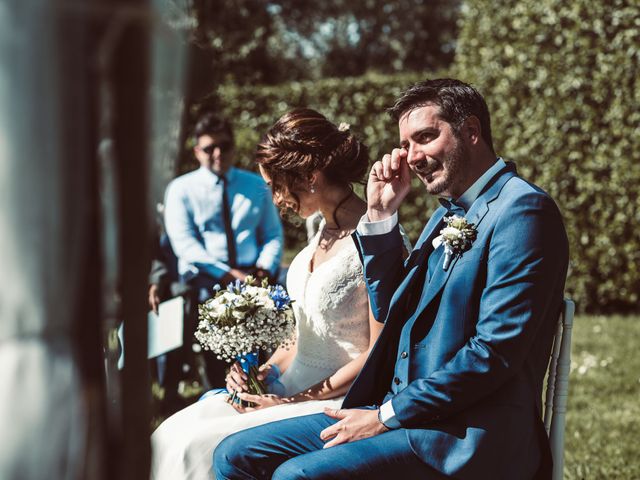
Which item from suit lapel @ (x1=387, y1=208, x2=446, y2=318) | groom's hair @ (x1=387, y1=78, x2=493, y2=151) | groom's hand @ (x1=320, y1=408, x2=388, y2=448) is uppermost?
groom's hair @ (x1=387, y1=78, x2=493, y2=151)

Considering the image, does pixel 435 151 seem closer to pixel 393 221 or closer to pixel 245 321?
pixel 393 221

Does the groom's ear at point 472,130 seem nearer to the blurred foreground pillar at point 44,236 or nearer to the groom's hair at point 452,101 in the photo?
the groom's hair at point 452,101

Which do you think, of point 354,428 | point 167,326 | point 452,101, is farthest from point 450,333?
point 167,326

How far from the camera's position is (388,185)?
2.80m

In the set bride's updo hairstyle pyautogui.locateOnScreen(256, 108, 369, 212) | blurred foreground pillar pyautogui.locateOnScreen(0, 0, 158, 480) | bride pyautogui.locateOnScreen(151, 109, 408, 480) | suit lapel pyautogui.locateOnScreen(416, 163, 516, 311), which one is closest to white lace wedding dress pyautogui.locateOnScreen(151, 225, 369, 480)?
bride pyautogui.locateOnScreen(151, 109, 408, 480)

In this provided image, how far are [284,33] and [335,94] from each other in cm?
1874

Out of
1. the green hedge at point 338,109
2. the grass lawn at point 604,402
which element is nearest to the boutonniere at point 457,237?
the grass lawn at point 604,402

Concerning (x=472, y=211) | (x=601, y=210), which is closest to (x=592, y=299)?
(x=601, y=210)

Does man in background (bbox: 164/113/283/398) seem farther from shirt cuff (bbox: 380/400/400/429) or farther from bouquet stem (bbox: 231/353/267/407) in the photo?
shirt cuff (bbox: 380/400/400/429)

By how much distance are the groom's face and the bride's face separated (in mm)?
721

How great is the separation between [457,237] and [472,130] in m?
0.40

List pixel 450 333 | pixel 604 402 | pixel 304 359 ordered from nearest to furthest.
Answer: pixel 450 333
pixel 304 359
pixel 604 402

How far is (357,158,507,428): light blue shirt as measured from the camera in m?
2.45

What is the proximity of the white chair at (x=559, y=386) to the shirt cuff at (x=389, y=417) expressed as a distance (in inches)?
21.2
